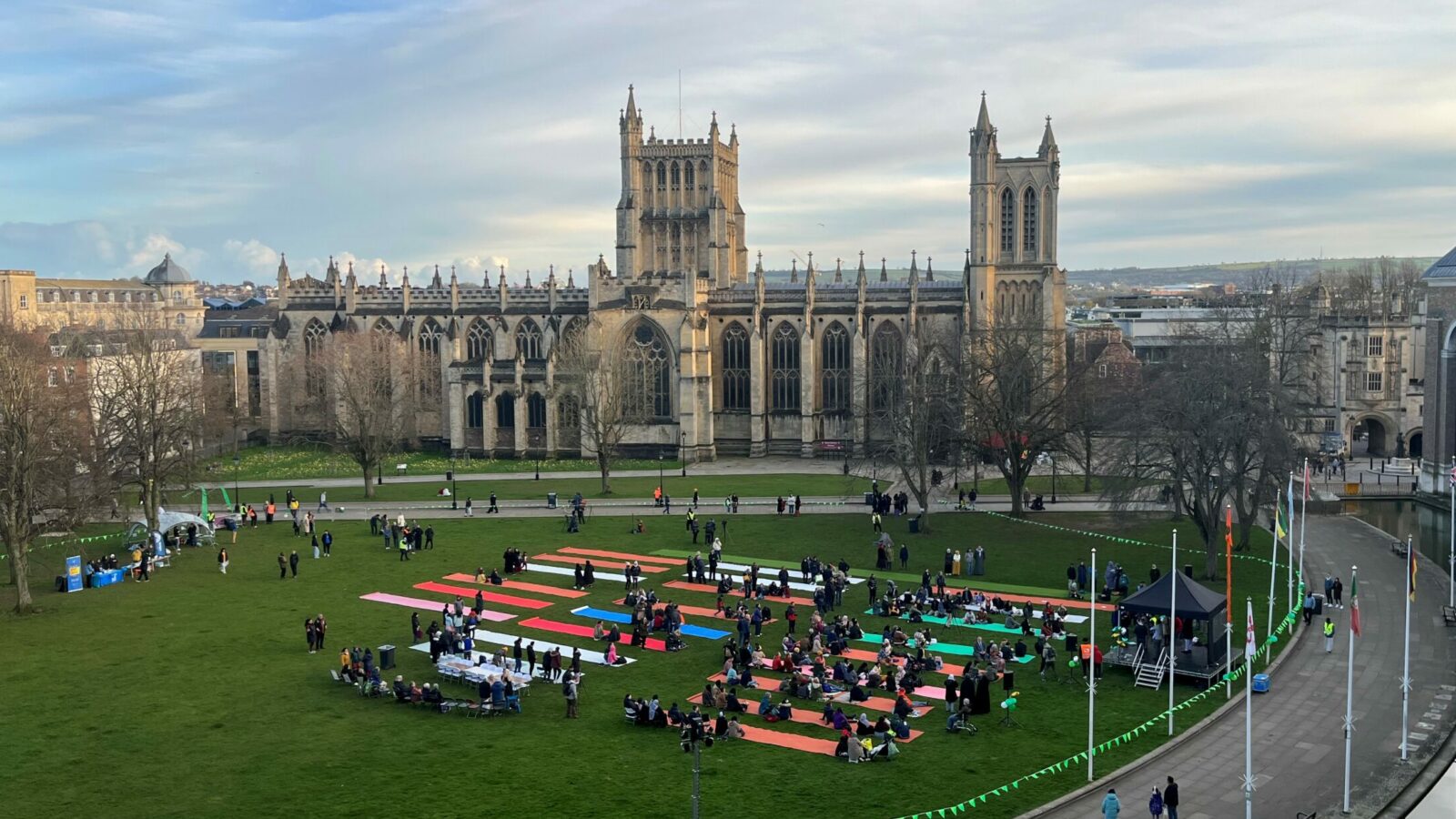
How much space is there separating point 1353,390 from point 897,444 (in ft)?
144

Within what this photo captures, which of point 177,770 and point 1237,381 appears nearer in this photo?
point 177,770

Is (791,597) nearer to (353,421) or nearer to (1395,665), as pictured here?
(1395,665)

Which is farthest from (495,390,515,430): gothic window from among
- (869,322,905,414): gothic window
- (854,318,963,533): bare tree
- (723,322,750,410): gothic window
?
(854,318,963,533): bare tree

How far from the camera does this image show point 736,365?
267 ft

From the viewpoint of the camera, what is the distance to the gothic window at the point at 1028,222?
7675 centimetres

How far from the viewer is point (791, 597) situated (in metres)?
41.8

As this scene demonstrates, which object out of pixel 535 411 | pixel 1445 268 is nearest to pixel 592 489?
pixel 535 411

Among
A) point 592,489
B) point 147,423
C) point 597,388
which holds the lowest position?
point 592,489

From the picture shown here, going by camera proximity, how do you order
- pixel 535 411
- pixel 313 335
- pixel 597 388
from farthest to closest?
pixel 313 335, pixel 535 411, pixel 597 388

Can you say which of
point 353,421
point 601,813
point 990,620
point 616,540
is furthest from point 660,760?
point 353,421

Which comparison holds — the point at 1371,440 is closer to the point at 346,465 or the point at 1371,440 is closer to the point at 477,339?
the point at 477,339

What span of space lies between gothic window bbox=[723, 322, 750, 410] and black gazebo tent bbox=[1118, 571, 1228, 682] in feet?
163

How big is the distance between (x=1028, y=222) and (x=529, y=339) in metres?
34.4

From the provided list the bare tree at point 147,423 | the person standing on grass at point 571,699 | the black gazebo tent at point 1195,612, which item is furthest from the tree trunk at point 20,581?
the black gazebo tent at point 1195,612
